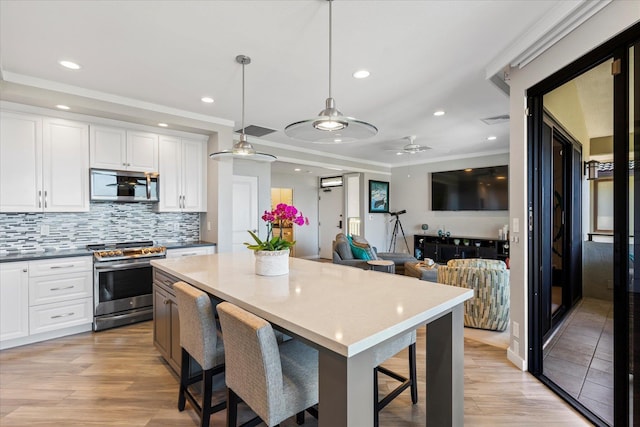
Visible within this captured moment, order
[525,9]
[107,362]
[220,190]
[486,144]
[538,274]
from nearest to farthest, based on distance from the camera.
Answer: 1. [525,9]
2. [538,274]
3. [107,362]
4. [220,190]
5. [486,144]

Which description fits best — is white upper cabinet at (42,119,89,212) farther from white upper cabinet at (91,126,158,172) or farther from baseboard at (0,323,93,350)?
baseboard at (0,323,93,350)

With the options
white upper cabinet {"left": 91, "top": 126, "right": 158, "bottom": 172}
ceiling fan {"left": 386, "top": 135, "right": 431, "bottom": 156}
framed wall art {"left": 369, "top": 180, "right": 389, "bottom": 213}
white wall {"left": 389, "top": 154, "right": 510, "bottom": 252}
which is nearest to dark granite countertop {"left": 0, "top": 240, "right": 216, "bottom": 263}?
white upper cabinet {"left": 91, "top": 126, "right": 158, "bottom": 172}

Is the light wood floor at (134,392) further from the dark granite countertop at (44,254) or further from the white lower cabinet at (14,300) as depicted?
the dark granite countertop at (44,254)

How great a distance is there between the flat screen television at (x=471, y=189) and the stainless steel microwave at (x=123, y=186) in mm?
5958

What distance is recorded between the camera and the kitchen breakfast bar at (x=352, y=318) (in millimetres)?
1050

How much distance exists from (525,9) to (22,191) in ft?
15.2

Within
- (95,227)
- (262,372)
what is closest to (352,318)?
(262,372)

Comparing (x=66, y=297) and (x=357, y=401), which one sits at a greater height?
(x=357, y=401)

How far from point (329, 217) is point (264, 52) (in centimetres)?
634

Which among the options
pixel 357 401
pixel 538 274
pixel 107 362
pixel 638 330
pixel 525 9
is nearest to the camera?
pixel 357 401

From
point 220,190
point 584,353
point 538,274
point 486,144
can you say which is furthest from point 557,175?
point 220,190

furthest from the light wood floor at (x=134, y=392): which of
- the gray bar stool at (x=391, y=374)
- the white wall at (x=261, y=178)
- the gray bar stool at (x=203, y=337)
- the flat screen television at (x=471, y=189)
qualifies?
the flat screen television at (x=471, y=189)

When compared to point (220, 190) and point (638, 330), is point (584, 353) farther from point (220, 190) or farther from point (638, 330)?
point (220, 190)

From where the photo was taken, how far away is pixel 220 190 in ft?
13.9
